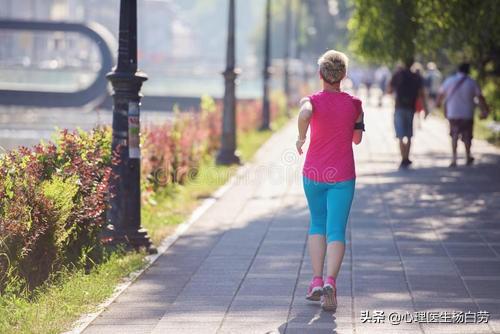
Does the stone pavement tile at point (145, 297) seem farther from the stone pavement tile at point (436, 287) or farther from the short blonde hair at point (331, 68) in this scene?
the short blonde hair at point (331, 68)

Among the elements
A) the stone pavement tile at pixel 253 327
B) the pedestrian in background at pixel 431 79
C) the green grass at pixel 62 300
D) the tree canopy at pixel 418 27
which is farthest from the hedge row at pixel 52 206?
the pedestrian in background at pixel 431 79

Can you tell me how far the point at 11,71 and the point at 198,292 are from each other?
66.9 m

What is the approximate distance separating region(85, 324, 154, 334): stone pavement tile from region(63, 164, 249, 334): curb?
54mm

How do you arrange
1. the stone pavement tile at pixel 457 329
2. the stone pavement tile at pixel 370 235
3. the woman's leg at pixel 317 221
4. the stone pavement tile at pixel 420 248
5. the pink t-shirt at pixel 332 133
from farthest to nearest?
1. the stone pavement tile at pixel 370 235
2. the stone pavement tile at pixel 420 248
3. the woman's leg at pixel 317 221
4. the pink t-shirt at pixel 332 133
5. the stone pavement tile at pixel 457 329

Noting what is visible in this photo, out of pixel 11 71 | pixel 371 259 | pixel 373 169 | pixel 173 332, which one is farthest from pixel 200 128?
pixel 11 71

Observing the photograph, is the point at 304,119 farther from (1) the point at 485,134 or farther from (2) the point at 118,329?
(1) the point at 485,134

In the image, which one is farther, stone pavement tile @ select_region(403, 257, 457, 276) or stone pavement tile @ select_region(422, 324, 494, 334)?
stone pavement tile @ select_region(403, 257, 457, 276)

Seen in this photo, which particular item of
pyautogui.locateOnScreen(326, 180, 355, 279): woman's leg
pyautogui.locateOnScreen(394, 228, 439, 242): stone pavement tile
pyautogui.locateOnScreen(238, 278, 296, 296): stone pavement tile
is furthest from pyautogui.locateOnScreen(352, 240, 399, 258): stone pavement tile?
pyautogui.locateOnScreen(326, 180, 355, 279): woman's leg

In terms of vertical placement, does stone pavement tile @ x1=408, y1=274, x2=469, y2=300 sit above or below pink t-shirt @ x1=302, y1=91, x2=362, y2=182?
below

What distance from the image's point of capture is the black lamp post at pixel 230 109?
22.9 metres

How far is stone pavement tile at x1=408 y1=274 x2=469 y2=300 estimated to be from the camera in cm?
930

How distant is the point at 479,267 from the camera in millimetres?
10711

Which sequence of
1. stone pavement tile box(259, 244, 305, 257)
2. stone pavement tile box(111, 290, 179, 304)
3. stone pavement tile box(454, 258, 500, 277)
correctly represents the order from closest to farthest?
stone pavement tile box(111, 290, 179, 304) < stone pavement tile box(454, 258, 500, 277) < stone pavement tile box(259, 244, 305, 257)

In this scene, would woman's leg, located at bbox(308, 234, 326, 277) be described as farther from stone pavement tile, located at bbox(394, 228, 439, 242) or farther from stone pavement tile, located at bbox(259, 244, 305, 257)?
stone pavement tile, located at bbox(394, 228, 439, 242)
